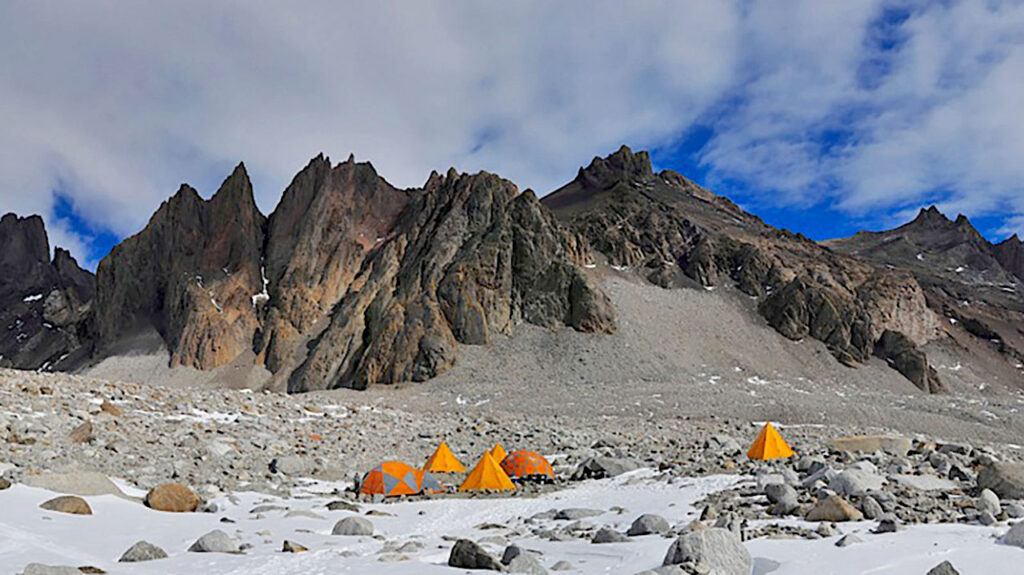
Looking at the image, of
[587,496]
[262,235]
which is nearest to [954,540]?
[587,496]

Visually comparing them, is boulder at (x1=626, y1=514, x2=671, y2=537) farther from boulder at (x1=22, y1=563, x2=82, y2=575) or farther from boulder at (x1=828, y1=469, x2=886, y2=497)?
boulder at (x1=22, y1=563, x2=82, y2=575)

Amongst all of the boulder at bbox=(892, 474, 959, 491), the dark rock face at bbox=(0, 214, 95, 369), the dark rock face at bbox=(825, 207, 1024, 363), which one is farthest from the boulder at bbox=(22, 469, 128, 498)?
the dark rock face at bbox=(825, 207, 1024, 363)

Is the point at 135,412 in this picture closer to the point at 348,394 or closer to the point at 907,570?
the point at 907,570

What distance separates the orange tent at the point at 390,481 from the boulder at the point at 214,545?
7.92 m

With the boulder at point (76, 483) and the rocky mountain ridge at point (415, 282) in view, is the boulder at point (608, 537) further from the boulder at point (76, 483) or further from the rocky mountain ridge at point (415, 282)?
the rocky mountain ridge at point (415, 282)

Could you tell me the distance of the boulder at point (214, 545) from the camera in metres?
9.16

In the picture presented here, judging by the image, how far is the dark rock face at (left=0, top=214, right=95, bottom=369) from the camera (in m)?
108

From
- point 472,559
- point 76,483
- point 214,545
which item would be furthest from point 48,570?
point 76,483

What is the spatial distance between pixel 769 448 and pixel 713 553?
13.9m

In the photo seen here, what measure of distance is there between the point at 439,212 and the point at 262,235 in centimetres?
2961

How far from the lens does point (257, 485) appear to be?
1598cm

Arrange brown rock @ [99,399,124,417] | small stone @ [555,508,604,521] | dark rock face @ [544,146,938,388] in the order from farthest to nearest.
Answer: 1. dark rock face @ [544,146,938,388]
2. brown rock @ [99,399,124,417]
3. small stone @ [555,508,604,521]

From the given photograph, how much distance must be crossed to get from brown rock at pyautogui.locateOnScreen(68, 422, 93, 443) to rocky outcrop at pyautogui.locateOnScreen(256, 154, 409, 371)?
69.6m

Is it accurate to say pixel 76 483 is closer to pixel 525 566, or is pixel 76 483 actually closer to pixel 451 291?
pixel 525 566
